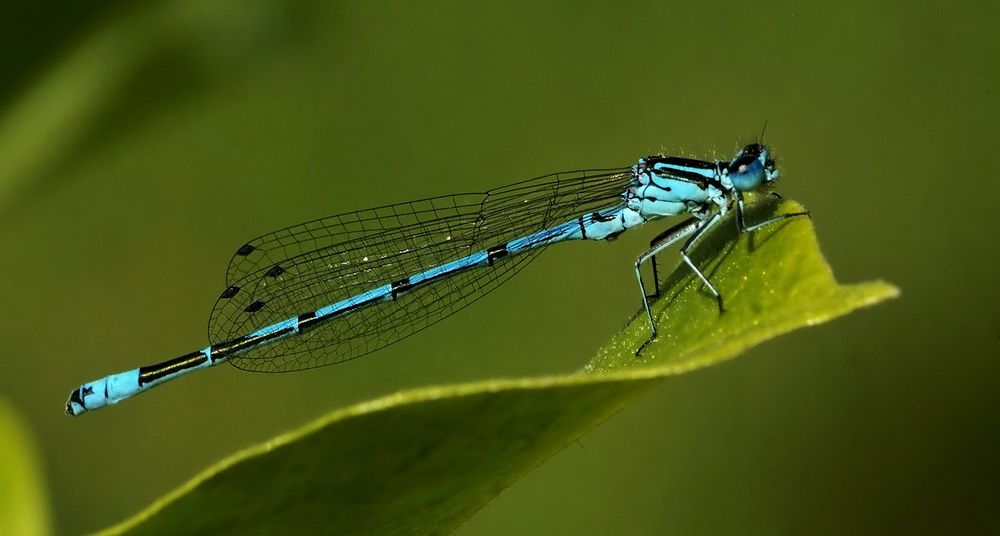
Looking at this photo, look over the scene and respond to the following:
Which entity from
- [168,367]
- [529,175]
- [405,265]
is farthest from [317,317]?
[529,175]

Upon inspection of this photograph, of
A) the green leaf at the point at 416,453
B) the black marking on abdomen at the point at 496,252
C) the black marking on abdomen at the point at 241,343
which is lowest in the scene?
the green leaf at the point at 416,453

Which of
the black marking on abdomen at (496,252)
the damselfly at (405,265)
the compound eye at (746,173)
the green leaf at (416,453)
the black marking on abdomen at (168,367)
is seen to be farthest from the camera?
the black marking on abdomen at (496,252)

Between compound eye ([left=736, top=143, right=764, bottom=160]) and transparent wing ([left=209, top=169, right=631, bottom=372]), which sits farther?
transparent wing ([left=209, top=169, right=631, bottom=372])

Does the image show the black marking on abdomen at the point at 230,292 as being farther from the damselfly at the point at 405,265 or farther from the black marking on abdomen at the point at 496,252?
the black marking on abdomen at the point at 496,252

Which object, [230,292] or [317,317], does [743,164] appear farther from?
[230,292]

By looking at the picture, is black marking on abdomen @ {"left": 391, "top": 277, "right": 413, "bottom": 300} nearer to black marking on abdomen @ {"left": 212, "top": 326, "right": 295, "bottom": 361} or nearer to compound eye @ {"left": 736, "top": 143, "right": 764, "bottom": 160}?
black marking on abdomen @ {"left": 212, "top": 326, "right": 295, "bottom": 361}

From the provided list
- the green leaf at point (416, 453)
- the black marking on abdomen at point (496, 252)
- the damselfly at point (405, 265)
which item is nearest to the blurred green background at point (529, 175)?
the damselfly at point (405, 265)

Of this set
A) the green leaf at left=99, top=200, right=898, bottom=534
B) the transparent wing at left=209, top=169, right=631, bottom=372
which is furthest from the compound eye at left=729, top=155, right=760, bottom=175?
the green leaf at left=99, top=200, right=898, bottom=534
